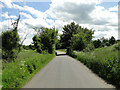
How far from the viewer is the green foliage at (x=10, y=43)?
45.6ft

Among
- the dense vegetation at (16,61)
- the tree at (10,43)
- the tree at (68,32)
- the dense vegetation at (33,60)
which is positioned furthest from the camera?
the tree at (68,32)

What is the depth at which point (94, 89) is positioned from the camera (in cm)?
681

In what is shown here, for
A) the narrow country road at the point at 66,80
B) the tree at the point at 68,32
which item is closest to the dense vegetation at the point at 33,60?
the narrow country road at the point at 66,80

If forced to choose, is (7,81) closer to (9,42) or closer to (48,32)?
(9,42)

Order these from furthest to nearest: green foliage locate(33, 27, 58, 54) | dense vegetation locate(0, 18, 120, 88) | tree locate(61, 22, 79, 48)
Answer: tree locate(61, 22, 79, 48)
green foliage locate(33, 27, 58, 54)
dense vegetation locate(0, 18, 120, 88)

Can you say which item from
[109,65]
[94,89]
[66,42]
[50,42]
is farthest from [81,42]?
[94,89]

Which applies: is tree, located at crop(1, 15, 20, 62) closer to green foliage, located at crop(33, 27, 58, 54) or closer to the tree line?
the tree line

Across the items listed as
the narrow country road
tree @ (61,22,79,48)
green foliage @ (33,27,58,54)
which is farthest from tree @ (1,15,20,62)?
tree @ (61,22,79,48)

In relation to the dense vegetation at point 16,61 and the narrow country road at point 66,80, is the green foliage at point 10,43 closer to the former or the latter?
the dense vegetation at point 16,61

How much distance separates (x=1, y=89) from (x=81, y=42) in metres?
29.4

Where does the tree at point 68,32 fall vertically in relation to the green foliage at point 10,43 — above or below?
above

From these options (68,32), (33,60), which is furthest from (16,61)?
(68,32)

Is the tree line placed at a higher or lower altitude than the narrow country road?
higher

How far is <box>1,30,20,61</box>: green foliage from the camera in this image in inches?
548
